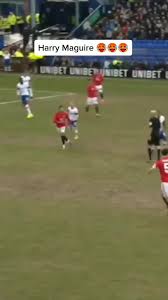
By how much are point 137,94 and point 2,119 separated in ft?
41.7

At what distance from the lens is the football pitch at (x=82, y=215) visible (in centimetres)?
1444

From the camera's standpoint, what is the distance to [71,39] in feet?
215

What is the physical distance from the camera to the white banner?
203 feet

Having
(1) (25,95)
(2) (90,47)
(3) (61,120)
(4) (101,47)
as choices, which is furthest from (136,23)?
(3) (61,120)

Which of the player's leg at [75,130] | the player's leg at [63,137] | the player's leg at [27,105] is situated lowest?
the player's leg at [27,105]

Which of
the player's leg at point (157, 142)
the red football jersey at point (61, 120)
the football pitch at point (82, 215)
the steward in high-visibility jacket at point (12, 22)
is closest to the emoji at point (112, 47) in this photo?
the steward in high-visibility jacket at point (12, 22)

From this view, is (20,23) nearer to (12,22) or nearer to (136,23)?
(12,22)

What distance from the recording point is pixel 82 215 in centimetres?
1959

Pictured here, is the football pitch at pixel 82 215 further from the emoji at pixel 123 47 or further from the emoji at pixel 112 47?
the emoji at pixel 112 47

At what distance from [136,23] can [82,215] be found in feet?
154

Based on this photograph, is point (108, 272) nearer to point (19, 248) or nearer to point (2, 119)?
point (19, 248)

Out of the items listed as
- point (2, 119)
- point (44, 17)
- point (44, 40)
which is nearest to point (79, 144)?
point (2, 119)

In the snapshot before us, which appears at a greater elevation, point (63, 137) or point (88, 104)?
point (63, 137)

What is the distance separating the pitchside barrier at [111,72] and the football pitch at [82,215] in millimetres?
21097
